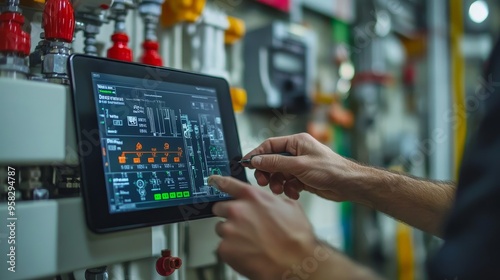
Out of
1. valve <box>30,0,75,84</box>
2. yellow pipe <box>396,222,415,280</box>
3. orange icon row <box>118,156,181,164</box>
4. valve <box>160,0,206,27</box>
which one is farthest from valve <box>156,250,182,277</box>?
yellow pipe <box>396,222,415,280</box>

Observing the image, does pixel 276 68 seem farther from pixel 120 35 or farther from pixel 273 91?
pixel 120 35

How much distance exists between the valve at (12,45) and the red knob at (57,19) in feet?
0.12

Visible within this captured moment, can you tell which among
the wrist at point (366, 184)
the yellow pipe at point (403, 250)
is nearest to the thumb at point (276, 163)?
the wrist at point (366, 184)

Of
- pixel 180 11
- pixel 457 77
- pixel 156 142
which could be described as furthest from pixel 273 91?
pixel 457 77

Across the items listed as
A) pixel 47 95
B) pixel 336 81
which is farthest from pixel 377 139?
pixel 47 95

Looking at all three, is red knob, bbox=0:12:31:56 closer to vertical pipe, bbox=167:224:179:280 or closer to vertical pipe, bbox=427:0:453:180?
vertical pipe, bbox=167:224:179:280

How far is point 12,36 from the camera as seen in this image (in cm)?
60

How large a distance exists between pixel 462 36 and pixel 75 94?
6.61 ft

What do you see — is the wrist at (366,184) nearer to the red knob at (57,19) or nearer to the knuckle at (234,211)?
the knuckle at (234,211)

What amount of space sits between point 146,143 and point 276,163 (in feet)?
0.82

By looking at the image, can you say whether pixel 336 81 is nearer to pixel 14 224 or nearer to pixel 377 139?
pixel 377 139

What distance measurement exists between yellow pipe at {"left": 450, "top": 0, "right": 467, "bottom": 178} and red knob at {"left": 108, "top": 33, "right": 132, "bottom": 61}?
67.1 inches

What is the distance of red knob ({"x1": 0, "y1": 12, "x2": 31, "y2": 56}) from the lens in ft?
1.95

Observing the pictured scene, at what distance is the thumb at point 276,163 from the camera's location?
771 mm
